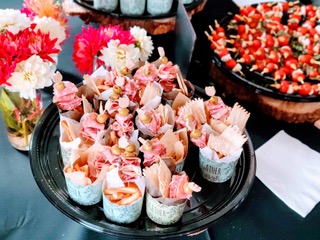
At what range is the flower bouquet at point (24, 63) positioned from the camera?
963 millimetres

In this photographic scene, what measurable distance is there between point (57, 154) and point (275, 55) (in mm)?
840

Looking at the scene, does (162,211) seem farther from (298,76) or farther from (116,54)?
(298,76)

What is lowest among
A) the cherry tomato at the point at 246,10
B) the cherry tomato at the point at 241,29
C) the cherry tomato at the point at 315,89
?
the cherry tomato at the point at 315,89

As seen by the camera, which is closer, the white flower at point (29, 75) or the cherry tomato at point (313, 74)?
the white flower at point (29, 75)

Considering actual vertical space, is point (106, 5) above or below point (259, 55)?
above

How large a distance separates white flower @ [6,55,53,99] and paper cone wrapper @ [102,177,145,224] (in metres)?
0.29

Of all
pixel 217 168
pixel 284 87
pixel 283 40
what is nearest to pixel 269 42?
pixel 283 40

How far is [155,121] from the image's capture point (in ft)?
3.22

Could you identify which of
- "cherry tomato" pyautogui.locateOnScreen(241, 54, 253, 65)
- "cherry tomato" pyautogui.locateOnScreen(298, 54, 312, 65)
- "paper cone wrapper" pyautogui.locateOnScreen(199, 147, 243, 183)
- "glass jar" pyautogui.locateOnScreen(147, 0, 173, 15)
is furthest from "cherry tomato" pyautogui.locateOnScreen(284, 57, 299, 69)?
"paper cone wrapper" pyautogui.locateOnScreen(199, 147, 243, 183)

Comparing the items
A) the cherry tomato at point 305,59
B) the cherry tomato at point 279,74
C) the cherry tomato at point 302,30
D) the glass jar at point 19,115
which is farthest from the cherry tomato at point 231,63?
the glass jar at point 19,115

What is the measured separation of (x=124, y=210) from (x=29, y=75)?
0.37m

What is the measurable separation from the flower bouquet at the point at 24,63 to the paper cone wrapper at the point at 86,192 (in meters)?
0.25

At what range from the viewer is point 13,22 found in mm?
1045

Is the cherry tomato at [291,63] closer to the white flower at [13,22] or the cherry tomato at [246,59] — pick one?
the cherry tomato at [246,59]
